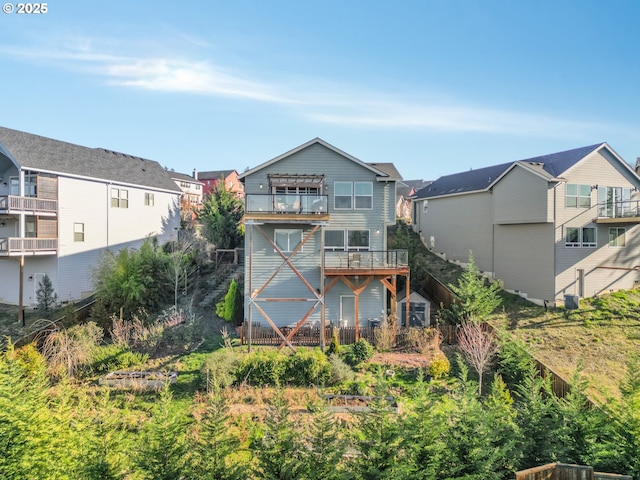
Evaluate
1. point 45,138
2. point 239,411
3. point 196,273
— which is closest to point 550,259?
point 239,411

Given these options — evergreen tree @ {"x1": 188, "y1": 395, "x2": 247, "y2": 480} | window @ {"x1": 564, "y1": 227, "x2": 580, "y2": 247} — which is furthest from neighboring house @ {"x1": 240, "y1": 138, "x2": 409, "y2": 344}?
evergreen tree @ {"x1": 188, "y1": 395, "x2": 247, "y2": 480}

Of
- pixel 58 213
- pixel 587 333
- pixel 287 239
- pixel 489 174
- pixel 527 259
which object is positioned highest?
pixel 489 174

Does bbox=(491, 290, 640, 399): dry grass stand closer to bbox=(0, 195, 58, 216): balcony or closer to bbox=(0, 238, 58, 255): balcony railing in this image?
bbox=(0, 238, 58, 255): balcony railing

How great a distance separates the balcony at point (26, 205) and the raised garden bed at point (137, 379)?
12.8 m

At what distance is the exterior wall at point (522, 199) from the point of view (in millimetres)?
21469

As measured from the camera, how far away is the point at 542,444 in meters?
7.20

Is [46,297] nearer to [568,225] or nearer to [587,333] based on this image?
[587,333]

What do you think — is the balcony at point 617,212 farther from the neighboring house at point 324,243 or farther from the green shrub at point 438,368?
the green shrub at point 438,368

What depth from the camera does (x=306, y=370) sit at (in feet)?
46.0

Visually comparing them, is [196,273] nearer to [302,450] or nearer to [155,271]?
[155,271]

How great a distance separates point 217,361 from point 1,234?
20.5 metres

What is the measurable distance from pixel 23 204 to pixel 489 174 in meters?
32.0

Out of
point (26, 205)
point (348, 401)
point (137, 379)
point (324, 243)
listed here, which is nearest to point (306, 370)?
point (348, 401)

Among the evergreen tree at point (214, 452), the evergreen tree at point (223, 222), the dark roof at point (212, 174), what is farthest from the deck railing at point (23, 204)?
the dark roof at point (212, 174)
